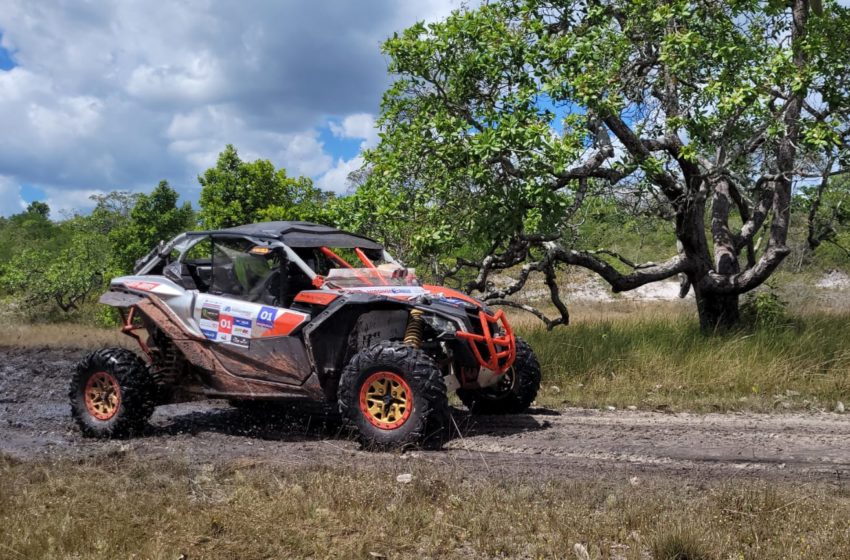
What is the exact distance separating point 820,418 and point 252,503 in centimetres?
607

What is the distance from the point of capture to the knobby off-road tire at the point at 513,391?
8234 millimetres

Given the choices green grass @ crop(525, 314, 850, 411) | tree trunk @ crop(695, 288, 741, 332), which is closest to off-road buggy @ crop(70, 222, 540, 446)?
green grass @ crop(525, 314, 850, 411)

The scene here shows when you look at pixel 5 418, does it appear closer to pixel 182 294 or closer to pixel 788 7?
pixel 182 294

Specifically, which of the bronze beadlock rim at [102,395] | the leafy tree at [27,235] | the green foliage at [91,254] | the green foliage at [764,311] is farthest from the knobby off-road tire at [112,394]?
the leafy tree at [27,235]

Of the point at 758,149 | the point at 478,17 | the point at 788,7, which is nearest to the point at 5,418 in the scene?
the point at 478,17

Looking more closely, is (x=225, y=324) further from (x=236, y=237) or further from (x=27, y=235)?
(x=27, y=235)

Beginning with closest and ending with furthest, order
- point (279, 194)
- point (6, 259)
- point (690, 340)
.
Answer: point (690, 340), point (279, 194), point (6, 259)

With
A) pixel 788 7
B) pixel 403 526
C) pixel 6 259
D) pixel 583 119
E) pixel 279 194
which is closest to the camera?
pixel 403 526

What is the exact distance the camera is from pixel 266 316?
7441 millimetres

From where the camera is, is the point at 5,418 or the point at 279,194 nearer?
the point at 5,418

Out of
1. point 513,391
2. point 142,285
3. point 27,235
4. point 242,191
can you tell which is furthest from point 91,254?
point 513,391

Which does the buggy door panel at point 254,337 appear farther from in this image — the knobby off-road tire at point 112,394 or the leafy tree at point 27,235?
the leafy tree at point 27,235

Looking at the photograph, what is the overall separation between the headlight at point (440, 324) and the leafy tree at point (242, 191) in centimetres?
1072

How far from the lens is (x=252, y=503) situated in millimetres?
5008
